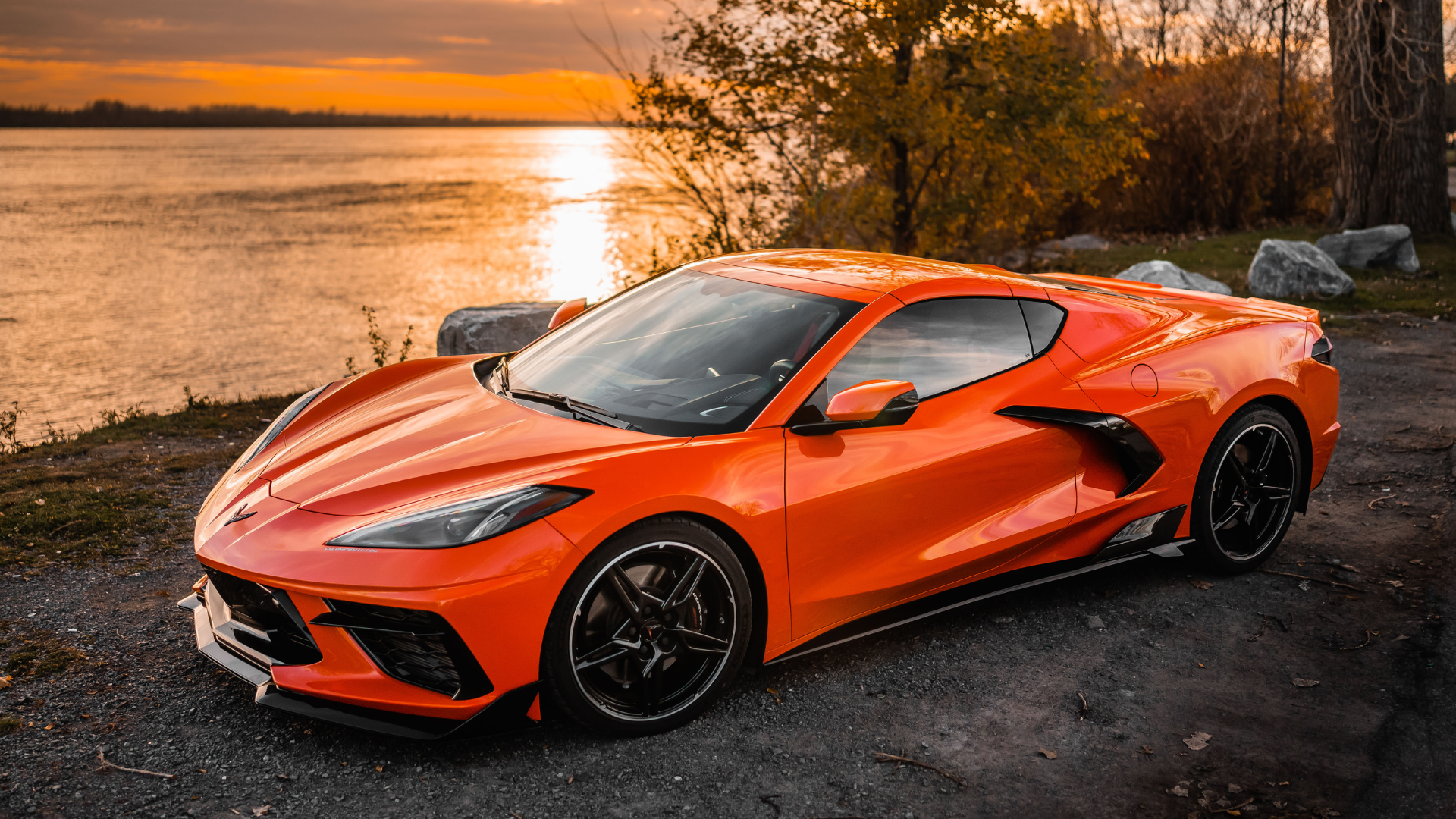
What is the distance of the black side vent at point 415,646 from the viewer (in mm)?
2715

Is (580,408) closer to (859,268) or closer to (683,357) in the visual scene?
(683,357)

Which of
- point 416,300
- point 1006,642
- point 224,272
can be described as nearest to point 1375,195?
point 1006,642

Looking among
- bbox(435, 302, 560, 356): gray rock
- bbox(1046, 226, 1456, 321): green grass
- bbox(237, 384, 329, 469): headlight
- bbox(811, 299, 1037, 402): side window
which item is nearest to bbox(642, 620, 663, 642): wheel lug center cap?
bbox(811, 299, 1037, 402): side window

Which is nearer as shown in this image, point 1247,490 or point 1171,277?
point 1247,490

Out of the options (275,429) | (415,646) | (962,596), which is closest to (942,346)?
(962,596)

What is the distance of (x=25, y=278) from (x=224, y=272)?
459 cm

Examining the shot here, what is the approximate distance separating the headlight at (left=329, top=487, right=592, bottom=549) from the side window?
3.28 ft

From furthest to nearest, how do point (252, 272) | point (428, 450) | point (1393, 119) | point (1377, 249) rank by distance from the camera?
1. point (252, 272)
2. point (1393, 119)
3. point (1377, 249)
4. point (428, 450)

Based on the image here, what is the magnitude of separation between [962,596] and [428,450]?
2.01 m

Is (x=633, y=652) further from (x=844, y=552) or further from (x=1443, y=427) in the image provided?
(x=1443, y=427)

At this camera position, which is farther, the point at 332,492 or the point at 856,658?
the point at 856,658

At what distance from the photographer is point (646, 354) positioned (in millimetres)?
3740

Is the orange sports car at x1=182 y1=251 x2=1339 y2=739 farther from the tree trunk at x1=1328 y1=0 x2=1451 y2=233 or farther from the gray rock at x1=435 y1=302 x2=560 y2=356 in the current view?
the tree trunk at x1=1328 y1=0 x2=1451 y2=233

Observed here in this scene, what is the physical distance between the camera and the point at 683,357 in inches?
143
